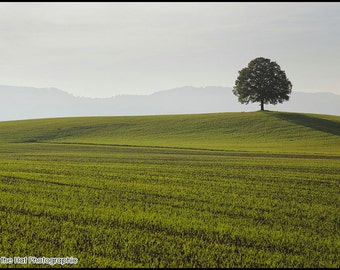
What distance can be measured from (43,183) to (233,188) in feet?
30.9

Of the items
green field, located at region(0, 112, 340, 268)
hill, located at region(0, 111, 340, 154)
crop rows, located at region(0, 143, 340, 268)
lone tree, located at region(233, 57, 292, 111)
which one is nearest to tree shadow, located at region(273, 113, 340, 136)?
hill, located at region(0, 111, 340, 154)

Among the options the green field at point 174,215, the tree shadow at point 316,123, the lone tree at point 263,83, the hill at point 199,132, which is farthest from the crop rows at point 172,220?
the lone tree at point 263,83

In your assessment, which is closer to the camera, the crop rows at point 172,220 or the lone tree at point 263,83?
the crop rows at point 172,220

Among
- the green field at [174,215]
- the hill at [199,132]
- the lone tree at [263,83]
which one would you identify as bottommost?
the green field at [174,215]

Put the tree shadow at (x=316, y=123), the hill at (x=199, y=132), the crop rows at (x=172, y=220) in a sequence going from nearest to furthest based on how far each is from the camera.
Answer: the crop rows at (x=172, y=220), the hill at (x=199, y=132), the tree shadow at (x=316, y=123)

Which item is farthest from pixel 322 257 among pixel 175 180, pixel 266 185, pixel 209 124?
pixel 209 124

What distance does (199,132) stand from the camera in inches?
2685

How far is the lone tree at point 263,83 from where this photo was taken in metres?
84.1

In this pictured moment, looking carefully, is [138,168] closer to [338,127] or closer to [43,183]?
[43,183]

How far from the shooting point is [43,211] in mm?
13242

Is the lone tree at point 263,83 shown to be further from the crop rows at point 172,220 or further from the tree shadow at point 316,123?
the crop rows at point 172,220

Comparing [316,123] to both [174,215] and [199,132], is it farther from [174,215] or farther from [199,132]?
[174,215]

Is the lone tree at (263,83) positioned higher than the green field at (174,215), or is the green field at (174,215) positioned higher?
the lone tree at (263,83)

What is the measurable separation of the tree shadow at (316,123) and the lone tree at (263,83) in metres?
4.92
